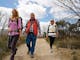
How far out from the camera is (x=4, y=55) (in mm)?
15055

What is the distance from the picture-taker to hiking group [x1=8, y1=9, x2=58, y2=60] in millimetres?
11953

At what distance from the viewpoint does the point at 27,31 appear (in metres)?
13.7

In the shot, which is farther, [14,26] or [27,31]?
[27,31]

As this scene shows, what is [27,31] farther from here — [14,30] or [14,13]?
[14,13]

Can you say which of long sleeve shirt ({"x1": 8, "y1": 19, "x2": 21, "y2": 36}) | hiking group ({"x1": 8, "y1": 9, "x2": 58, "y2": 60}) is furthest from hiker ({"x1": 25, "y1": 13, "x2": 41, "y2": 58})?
long sleeve shirt ({"x1": 8, "y1": 19, "x2": 21, "y2": 36})

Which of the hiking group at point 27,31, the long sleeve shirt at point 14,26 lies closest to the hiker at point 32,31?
the hiking group at point 27,31

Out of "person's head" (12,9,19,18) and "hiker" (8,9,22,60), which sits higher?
"person's head" (12,9,19,18)

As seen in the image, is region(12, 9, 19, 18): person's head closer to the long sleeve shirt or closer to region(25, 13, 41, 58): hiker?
the long sleeve shirt

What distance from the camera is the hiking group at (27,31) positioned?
1195cm

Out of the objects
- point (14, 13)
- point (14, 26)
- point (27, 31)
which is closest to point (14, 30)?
point (14, 26)

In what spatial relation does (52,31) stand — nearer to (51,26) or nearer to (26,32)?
(51,26)

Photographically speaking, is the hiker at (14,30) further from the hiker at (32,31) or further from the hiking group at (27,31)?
the hiker at (32,31)

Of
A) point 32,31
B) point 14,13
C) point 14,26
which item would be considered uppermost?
point 14,13

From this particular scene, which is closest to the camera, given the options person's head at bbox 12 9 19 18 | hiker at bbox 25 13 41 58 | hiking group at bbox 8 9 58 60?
person's head at bbox 12 9 19 18
